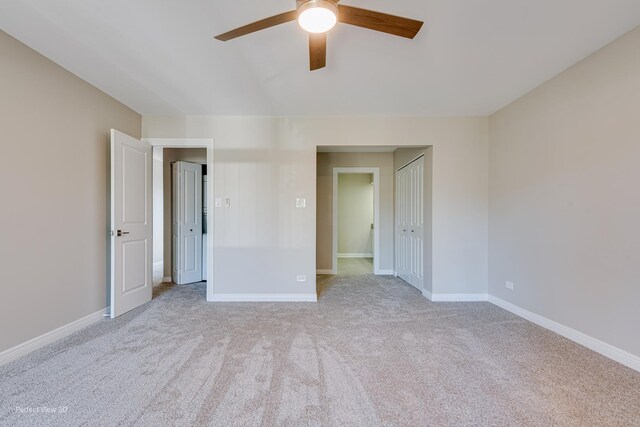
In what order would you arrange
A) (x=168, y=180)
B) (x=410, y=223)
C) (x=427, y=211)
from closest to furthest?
(x=427, y=211) → (x=410, y=223) → (x=168, y=180)

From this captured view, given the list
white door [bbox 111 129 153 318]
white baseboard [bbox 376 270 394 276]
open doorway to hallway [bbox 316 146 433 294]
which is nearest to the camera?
white door [bbox 111 129 153 318]

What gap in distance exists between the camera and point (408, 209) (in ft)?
15.4

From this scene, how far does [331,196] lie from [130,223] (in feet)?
11.2

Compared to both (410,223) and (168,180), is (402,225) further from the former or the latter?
(168,180)

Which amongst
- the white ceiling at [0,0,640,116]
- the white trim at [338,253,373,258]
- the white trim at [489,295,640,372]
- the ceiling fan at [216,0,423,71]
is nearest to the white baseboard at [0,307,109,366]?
the white ceiling at [0,0,640,116]

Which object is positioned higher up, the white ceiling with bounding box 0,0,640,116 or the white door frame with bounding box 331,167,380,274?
the white ceiling with bounding box 0,0,640,116

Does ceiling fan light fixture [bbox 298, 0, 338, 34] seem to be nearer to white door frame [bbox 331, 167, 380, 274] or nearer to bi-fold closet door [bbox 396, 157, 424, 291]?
bi-fold closet door [bbox 396, 157, 424, 291]

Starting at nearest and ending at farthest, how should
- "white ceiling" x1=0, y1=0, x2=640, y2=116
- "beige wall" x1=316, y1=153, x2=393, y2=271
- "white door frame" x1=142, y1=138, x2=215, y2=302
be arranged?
1. "white ceiling" x1=0, y1=0, x2=640, y2=116
2. "white door frame" x1=142, y1=138, x2=215, y2=302
3. "beige wall" x1=316, y1=153, x2=393, y2=271

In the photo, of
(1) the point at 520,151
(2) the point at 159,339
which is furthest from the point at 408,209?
(2) the point at 159,339

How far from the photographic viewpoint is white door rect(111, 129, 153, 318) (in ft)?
9.96

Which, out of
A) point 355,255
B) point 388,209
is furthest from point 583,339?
point 355,255

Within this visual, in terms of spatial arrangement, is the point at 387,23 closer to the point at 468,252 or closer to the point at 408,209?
the point at 468,252

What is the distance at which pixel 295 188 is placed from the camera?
378cm

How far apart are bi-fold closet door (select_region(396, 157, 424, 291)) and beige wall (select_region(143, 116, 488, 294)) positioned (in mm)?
462
